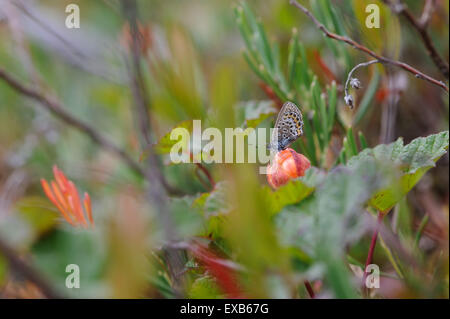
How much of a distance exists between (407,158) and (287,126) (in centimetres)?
12

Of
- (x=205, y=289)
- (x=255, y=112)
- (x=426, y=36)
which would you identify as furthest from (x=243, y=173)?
(x=426, y=36)

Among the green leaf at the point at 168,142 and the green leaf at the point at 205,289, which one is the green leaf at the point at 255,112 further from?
the green leaf at the point at 205,289

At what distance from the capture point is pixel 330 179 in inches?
11.6

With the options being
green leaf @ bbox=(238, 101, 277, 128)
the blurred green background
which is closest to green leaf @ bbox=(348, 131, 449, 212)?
the blurred green background

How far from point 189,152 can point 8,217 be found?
1.11 feet

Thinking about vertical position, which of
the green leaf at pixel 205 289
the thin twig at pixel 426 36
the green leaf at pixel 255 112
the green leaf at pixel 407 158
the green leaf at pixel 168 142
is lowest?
the green leaf at pixel 205 289

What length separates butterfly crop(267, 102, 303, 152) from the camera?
0.43 meters

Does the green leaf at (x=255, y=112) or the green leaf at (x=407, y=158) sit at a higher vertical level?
the green leaf at (x=255, y=112)

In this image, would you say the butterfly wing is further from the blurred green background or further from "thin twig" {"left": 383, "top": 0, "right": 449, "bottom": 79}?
"thin twig" {"left": 383, "top": 0, "right": 449, "bottom": 79}

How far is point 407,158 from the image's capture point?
35 cm

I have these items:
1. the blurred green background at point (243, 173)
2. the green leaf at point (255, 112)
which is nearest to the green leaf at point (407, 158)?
the blurred green background at point (243, 173)

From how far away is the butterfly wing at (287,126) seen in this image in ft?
1.42

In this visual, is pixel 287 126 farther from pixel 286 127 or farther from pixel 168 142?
pixel 168 142

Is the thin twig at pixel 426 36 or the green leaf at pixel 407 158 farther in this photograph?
the thin twig at pixel 426 36
